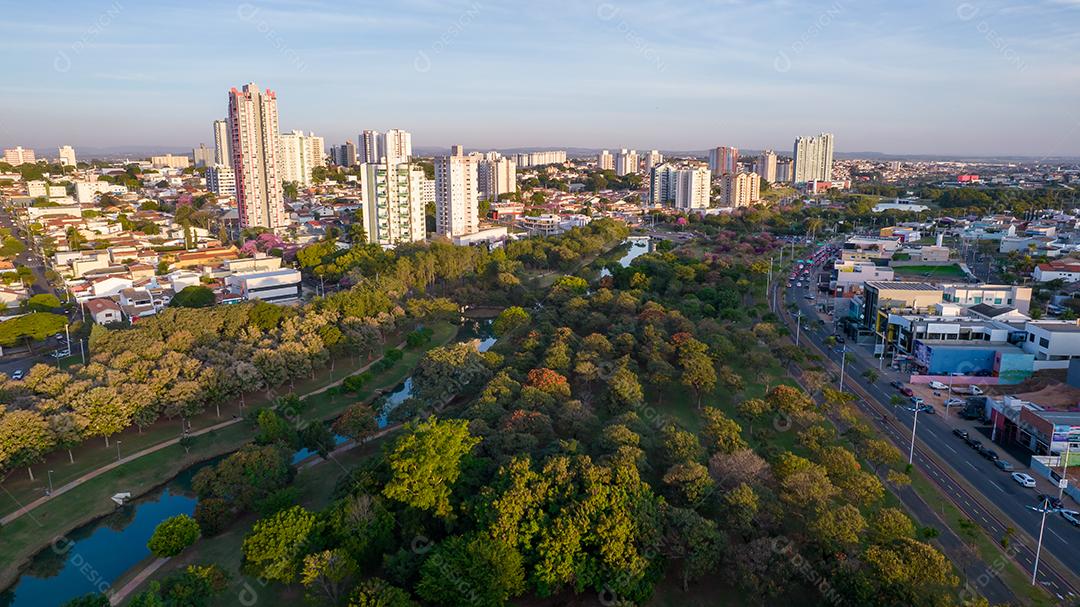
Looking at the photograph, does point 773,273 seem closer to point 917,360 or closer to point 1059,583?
point 917,360

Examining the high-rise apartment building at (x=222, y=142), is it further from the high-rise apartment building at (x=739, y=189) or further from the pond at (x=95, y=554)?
the pond at (x=95, y=554)

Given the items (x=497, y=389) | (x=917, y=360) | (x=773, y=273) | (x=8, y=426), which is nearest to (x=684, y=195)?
(x=773, y=273)

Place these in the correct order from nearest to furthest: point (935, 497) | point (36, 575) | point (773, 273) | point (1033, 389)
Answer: point (36, 575) < point (935, 497) < point (1033, 389) < point (773, 273)

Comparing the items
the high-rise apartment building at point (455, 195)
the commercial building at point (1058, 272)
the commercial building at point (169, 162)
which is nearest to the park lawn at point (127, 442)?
the high-rise apartment building at point (455, 195)

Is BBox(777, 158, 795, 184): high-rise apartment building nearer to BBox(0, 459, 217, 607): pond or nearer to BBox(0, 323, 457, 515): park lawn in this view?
BBox(0, 323, 457, 515): park lawn

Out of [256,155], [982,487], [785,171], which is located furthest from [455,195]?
[785,171]

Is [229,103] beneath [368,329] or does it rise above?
above

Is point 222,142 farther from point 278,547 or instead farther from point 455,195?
point 278,547
